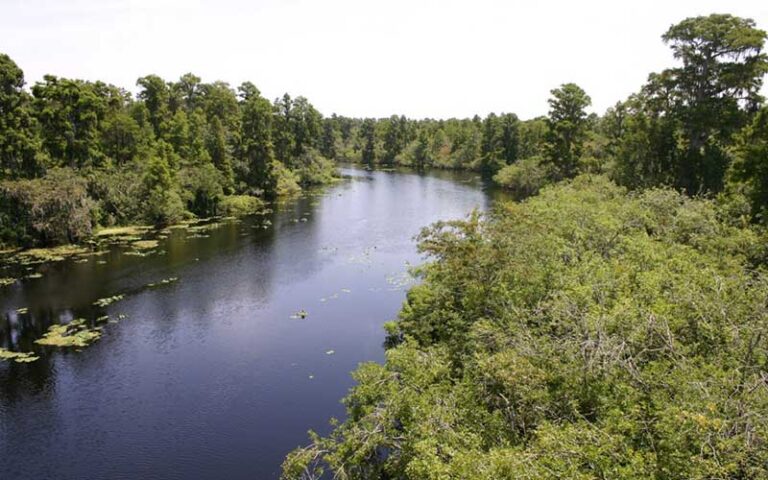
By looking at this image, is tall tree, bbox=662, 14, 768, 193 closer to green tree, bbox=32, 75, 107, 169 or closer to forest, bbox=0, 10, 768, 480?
forest, bbox=0, 10, 768, 480

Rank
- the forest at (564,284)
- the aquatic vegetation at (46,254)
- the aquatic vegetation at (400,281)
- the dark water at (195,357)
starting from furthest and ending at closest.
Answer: the aquatic vegetation at (46,254) → the aquatic vegetation at (400,281) → the dark water at (195,357) → the forest at (564,284)

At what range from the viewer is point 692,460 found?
8.35m

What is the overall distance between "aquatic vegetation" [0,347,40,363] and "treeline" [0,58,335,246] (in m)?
19.5

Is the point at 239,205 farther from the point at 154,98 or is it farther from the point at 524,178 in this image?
the point at 524,178

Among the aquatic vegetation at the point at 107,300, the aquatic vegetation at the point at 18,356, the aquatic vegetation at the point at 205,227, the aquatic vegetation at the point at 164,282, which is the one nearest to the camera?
the aquatic vegetation at the point at 18,356

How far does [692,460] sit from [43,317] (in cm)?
3040

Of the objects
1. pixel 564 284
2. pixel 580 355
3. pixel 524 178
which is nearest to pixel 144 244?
pixel 564 284

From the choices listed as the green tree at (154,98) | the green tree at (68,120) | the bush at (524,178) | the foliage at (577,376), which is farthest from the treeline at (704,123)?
the green tree at (154,98)

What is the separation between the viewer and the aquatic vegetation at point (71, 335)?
2475 cm

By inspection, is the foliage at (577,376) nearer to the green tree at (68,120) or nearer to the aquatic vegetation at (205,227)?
the aquatic vegetation at (205,227)

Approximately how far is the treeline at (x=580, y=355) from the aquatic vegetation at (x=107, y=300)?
1686 centimetres

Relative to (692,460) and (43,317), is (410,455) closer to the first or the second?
(692,460)

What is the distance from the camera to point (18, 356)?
928 inches

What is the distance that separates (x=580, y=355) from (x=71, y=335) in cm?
2410
